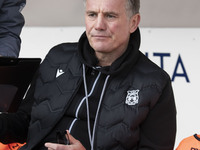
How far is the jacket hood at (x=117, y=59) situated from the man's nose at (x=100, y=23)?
0.48ft

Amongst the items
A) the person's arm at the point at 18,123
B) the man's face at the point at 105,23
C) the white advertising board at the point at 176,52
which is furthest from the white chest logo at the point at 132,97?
the white advertising board at the point at 176,52

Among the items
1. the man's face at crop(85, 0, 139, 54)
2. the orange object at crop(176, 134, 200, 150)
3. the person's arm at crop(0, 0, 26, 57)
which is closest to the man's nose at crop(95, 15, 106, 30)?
Answer: the man's face at crop(85, 0, 139, 54)

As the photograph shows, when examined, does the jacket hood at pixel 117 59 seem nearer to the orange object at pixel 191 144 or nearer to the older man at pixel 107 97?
the older man at pixel 107 97

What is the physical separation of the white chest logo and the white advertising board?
A: 4.42 feet

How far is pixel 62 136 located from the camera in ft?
4.68

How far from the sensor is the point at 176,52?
294 centimetres

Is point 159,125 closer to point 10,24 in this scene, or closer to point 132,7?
point 132,7

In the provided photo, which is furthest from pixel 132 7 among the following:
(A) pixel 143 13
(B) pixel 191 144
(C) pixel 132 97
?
(A) pixel 143 13

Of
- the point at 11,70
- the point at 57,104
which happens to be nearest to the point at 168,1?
the point at 57,104

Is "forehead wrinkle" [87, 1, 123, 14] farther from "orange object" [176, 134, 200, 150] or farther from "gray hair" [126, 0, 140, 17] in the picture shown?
"orange object" [176, 134, 200, 150]

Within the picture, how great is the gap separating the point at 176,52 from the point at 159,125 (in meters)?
1.40

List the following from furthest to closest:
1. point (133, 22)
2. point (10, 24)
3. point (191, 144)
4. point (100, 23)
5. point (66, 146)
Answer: point (191, 144) < point (10, 24) < point (133, 22) < point (100, 23) < point (66, 146)

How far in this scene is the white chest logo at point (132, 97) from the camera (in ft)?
5.23

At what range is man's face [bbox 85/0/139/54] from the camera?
160 centimetres
